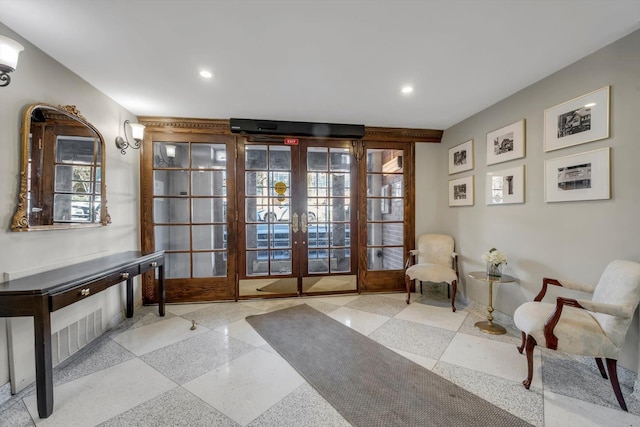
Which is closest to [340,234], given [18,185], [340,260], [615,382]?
[340,260]

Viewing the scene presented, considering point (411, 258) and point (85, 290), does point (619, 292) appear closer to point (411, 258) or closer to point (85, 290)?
point (411, 258)

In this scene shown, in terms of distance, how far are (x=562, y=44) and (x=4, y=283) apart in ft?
14.1

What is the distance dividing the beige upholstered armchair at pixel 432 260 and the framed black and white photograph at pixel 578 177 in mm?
1412

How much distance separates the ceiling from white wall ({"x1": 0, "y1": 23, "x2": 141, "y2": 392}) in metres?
0.16

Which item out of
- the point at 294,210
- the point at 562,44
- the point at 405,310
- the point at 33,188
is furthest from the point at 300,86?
the point at 405,310

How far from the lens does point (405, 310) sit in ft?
10.8

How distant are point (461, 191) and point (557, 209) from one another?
128 centimetres

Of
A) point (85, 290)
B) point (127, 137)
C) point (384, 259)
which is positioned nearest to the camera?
point (85, 290)

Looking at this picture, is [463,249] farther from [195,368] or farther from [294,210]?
[195,368]

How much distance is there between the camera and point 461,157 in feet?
11.6

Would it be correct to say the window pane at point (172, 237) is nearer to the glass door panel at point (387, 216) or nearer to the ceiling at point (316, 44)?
the ceiling at point (316, 44)

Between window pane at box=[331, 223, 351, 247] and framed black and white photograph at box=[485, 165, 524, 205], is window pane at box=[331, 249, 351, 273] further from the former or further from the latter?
framed black and white photograph at box=[485, 165, 524, 205]

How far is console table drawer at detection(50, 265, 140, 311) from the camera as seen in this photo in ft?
5.42

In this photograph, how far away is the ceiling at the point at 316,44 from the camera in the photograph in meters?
1.59
